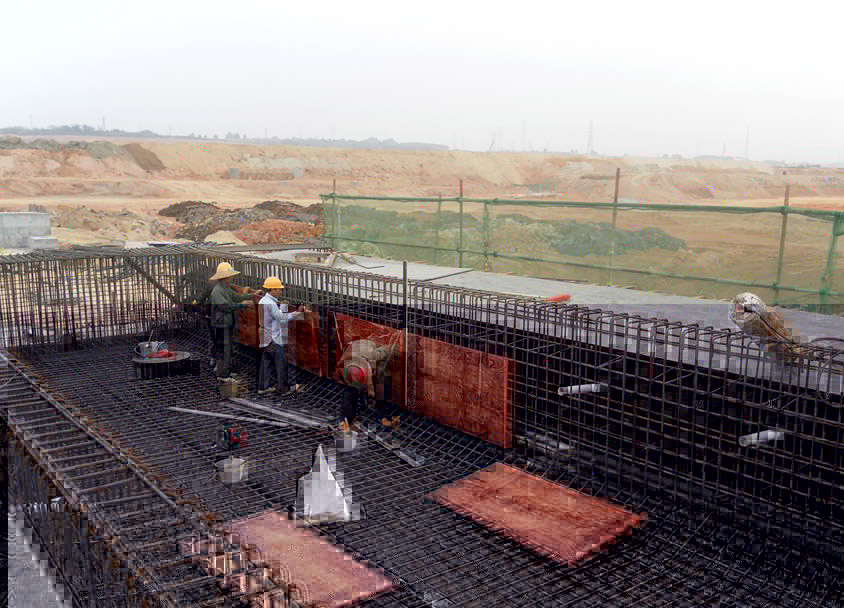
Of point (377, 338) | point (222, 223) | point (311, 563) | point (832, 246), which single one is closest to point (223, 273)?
point (377, 338)

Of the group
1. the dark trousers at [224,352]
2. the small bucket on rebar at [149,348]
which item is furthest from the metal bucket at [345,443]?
the small bucket on rebar at [149,348]

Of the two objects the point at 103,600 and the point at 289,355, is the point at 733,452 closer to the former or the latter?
the point at 103,600

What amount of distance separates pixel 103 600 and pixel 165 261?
9.58 m

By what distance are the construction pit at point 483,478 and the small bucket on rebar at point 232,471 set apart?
10cm

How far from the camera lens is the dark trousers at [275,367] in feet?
31.0

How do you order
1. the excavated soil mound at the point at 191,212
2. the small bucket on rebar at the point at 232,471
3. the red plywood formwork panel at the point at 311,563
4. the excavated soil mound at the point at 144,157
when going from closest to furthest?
1. the red plywood formwork panel at the point at 311,563
2. the small bucket on rebar at the point at 232,471
3. the excavated soil mound at the point at 191,212
4. the excavated soil mound at the point at 144,157

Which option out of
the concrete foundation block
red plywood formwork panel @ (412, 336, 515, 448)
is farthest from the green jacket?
the concrete foundation block

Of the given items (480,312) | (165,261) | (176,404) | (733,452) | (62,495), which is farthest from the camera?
(165,261)

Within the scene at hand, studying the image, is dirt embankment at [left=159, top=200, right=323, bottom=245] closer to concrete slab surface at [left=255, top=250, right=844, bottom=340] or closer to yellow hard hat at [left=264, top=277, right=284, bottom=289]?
concrete slab surface at [left=255, top=250, right=844, bottom=340]

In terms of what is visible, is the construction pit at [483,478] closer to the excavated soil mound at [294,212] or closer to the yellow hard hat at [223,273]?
the yellow hard hat at [223,273]

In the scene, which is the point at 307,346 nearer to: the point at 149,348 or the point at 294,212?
the point at 149,348

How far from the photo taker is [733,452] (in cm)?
547

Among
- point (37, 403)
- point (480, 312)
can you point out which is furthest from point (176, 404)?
point (480, 312)

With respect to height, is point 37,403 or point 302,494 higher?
point 37,403
